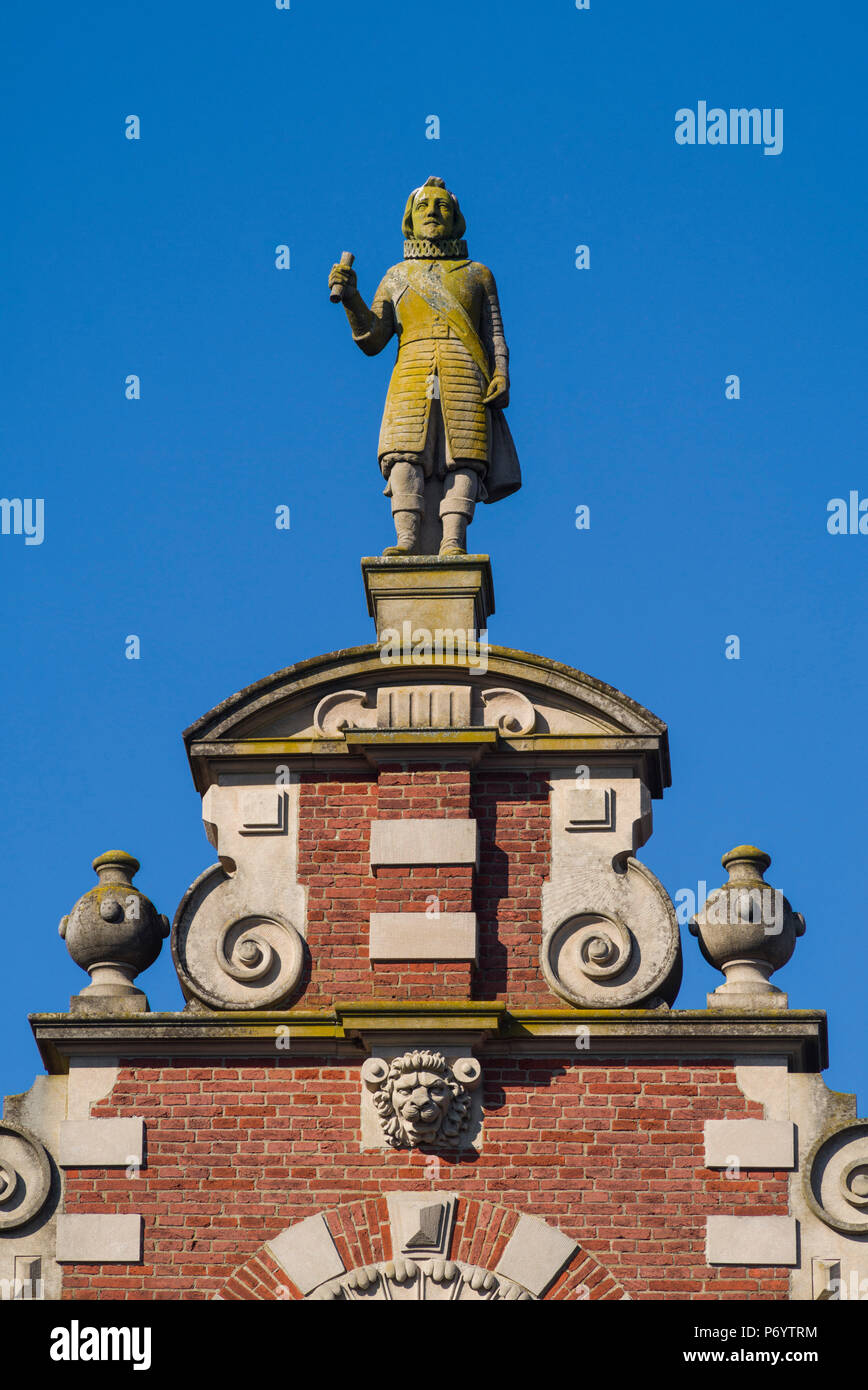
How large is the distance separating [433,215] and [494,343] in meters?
1.09

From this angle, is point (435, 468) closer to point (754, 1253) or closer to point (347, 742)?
point (347, 742)

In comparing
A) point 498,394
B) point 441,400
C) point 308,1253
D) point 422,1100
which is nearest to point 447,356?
point 441,400

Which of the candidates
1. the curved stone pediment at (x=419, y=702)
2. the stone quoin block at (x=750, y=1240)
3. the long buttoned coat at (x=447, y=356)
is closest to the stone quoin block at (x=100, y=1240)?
the curved stone pediment at (x=419, y=702)

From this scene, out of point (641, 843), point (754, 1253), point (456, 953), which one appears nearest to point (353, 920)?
point (456, 953)

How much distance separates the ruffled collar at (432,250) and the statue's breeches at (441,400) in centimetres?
72

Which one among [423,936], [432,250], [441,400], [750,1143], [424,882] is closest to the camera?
[750,1143]

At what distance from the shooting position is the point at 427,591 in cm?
2002

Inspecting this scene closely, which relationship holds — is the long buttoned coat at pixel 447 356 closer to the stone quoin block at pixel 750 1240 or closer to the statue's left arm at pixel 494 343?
the statue's left arm at pixel 494 343

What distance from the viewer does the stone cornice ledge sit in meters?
18.3

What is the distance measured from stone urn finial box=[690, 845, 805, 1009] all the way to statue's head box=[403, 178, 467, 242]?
537 centimetres

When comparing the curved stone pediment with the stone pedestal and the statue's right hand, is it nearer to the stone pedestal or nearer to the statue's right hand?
the stone pedestal

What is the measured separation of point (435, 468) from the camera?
20.6 m

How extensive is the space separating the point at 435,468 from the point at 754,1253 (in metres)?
5.85

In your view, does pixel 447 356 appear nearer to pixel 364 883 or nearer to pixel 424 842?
pixel 424 842
